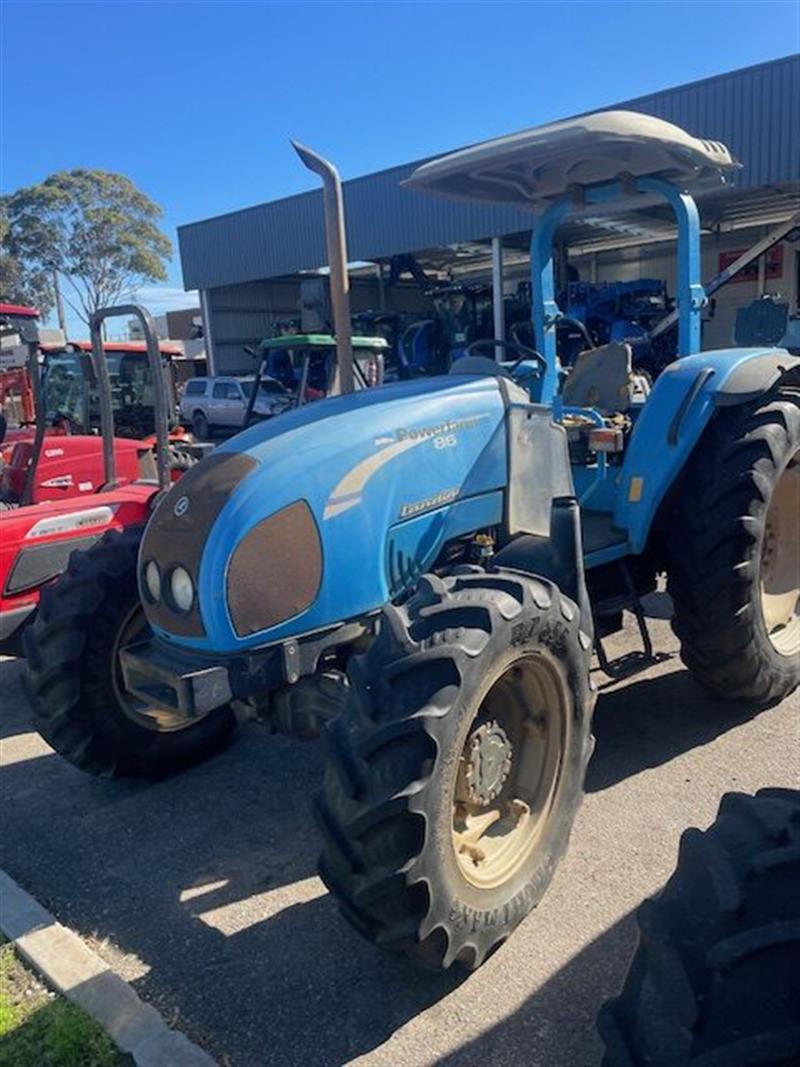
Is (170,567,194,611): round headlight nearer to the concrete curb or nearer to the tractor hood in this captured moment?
the tractor hood

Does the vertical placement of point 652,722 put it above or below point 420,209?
below

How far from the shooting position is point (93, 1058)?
2.29m

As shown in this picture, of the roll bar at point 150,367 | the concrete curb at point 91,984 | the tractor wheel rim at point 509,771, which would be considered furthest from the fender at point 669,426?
the concrete curb at point 91,984

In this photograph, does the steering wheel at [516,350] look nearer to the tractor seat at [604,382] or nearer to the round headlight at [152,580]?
the tractor seat at [604,382]

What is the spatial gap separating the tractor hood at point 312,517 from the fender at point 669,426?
2.79ft

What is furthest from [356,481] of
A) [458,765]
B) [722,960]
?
[722,960]

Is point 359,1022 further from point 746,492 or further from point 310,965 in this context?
point 746,492

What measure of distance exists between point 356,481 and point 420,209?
64.5ft

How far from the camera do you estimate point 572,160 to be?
369 centimetres

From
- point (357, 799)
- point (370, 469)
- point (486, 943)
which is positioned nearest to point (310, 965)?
point (486, 943)

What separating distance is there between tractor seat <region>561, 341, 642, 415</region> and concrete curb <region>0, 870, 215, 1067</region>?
126 inches

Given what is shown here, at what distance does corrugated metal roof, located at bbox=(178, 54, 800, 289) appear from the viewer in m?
15.5

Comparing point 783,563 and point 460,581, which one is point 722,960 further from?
point 783,563

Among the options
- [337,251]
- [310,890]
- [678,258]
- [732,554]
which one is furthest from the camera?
[678,258]
